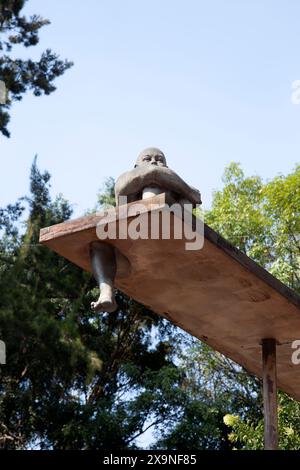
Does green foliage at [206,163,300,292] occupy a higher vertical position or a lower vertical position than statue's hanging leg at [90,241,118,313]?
higher

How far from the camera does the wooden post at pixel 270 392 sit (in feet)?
17.6

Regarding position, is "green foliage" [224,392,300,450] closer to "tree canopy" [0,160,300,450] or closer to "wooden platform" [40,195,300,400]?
"tree canopy" [0,160,300,450]

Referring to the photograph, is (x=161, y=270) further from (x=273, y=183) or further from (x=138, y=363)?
(x=138, y=363)

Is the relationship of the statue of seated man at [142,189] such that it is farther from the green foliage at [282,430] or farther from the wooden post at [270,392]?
the green foliage at [282,430]

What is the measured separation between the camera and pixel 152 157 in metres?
4.80

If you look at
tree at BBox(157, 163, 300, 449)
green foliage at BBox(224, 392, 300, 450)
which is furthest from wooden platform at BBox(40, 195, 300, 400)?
tree at BBox(157, 163, 300, 449)

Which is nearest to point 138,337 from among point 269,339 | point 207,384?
point 207,384

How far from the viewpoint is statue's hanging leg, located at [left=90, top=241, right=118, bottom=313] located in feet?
13.8

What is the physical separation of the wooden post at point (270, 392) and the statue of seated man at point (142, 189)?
4.98 ft

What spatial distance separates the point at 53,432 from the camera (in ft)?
41.7

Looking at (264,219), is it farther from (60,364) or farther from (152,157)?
(152,157)

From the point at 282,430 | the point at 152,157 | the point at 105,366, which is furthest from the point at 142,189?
the point at 105,366

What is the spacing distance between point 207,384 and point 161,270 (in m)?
10.1

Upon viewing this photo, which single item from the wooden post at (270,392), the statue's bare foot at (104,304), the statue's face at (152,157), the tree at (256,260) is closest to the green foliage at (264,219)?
the tree at (256,260)
